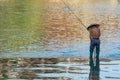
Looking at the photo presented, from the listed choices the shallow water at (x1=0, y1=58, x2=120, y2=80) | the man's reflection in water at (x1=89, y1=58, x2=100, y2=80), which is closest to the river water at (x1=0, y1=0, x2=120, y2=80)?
the shallow water at (x1=0, y1=58, x2=120, y2=80)

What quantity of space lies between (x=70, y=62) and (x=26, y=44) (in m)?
6.43

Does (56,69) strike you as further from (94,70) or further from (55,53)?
(55,53)

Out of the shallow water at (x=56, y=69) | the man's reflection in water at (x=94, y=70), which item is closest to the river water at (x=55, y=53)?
the shallow water at (x=56, y=69)

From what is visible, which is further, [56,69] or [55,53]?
[55,53]

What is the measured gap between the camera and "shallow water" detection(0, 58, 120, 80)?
13.1 m

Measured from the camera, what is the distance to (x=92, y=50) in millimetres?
15250

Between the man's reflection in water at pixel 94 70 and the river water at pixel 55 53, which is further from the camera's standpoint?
the river water at pixel 55 53

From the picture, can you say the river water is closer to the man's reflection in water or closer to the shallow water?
the shallow water

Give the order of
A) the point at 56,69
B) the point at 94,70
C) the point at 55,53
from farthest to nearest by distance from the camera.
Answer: the point at 55,53, the point at 56,69, the point at 94,70

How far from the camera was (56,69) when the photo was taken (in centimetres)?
1452

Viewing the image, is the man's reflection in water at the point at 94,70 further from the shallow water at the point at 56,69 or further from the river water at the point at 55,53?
the river water at the point at 55,53

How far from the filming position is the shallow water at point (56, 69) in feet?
43.1

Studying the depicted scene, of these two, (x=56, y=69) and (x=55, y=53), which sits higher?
(x=55, y=53)

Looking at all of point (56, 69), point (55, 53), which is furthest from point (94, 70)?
point (55, 53)
